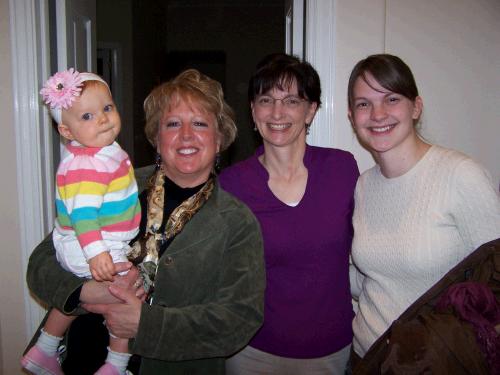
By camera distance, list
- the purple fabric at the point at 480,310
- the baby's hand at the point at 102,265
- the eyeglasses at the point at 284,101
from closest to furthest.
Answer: the purple fabric at the point at 480,310, the baby's hand at the point at 102,265, the eyeglasses at the point at 284,101

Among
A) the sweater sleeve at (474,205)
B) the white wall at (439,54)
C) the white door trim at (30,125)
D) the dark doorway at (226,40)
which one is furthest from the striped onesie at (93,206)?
the dark doorway at (226,40)

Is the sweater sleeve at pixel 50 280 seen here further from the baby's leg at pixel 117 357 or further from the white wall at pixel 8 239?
the white wall at pixel 8 239

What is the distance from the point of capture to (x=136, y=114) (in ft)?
17.2

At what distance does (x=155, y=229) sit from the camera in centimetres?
130

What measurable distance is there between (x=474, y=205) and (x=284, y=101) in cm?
80

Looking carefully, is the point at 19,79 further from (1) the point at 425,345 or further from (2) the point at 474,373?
(2) the point at 474,373

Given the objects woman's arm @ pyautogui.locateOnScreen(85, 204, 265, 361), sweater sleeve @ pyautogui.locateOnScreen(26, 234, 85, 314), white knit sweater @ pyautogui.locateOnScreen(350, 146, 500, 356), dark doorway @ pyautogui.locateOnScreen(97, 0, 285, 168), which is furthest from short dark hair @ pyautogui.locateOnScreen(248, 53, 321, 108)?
dark doorway @ pyautogui.locateOnScreen(97, 0, 285, 168)

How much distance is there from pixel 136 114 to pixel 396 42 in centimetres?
401

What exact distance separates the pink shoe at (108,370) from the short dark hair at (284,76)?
3.75ft

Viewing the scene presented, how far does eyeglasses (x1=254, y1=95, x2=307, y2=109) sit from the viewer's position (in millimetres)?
1593

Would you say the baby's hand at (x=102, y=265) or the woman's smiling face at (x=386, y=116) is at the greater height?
the woman's smiling face at (x=386, y=116)

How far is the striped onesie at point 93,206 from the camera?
42.8 inches

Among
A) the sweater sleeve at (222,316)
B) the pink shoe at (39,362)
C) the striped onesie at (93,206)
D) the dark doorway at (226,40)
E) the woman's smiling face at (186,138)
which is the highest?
the dark doorway at (226,40)

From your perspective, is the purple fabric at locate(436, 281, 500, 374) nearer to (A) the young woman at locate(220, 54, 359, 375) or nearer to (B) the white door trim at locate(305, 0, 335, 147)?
(A) the young woman at locate(220, 54, 359, 375)
